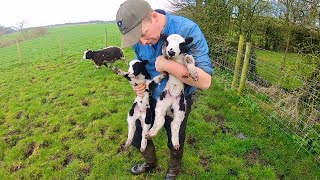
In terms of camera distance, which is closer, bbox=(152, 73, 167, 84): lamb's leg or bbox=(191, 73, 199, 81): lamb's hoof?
bbox=(191, 73, 199, 81): lamb's hoof

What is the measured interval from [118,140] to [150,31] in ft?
13.5

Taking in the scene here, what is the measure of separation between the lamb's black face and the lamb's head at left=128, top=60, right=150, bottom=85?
72 cm

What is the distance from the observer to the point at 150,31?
8.83 feet

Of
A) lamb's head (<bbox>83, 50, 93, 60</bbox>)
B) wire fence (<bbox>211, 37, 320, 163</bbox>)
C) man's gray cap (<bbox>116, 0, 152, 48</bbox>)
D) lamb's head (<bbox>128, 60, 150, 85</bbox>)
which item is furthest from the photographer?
lamb's head (<bbox>83, 50, 93, 60</bbox>)

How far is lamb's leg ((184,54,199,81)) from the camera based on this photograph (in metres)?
2.65

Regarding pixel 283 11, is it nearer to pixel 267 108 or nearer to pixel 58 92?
pixel 267 108

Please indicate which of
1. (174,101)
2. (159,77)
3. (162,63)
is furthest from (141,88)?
(162,63)

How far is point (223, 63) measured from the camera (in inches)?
412

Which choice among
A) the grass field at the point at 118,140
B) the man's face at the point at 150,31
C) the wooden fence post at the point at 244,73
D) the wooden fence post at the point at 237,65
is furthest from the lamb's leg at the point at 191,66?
the wooden fence post at the point at 237,65

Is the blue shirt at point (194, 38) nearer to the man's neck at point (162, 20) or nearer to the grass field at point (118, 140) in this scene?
the man's neck at point (162, 20)

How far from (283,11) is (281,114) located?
493 centimetres

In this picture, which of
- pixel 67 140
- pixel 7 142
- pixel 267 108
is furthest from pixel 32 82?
pixel 267 108

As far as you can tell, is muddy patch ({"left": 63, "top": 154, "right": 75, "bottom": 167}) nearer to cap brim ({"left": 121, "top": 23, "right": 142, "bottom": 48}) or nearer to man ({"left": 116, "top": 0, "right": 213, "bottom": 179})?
man ({"left": 116, "top": 0, "right": 213, "bottom": 179})

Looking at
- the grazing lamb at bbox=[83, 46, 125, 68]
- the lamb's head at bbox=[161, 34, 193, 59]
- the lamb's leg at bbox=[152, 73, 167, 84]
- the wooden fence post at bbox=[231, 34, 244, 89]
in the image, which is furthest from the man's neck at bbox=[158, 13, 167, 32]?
the grazing lamb at bbox=[83, 46, 125, 68]
